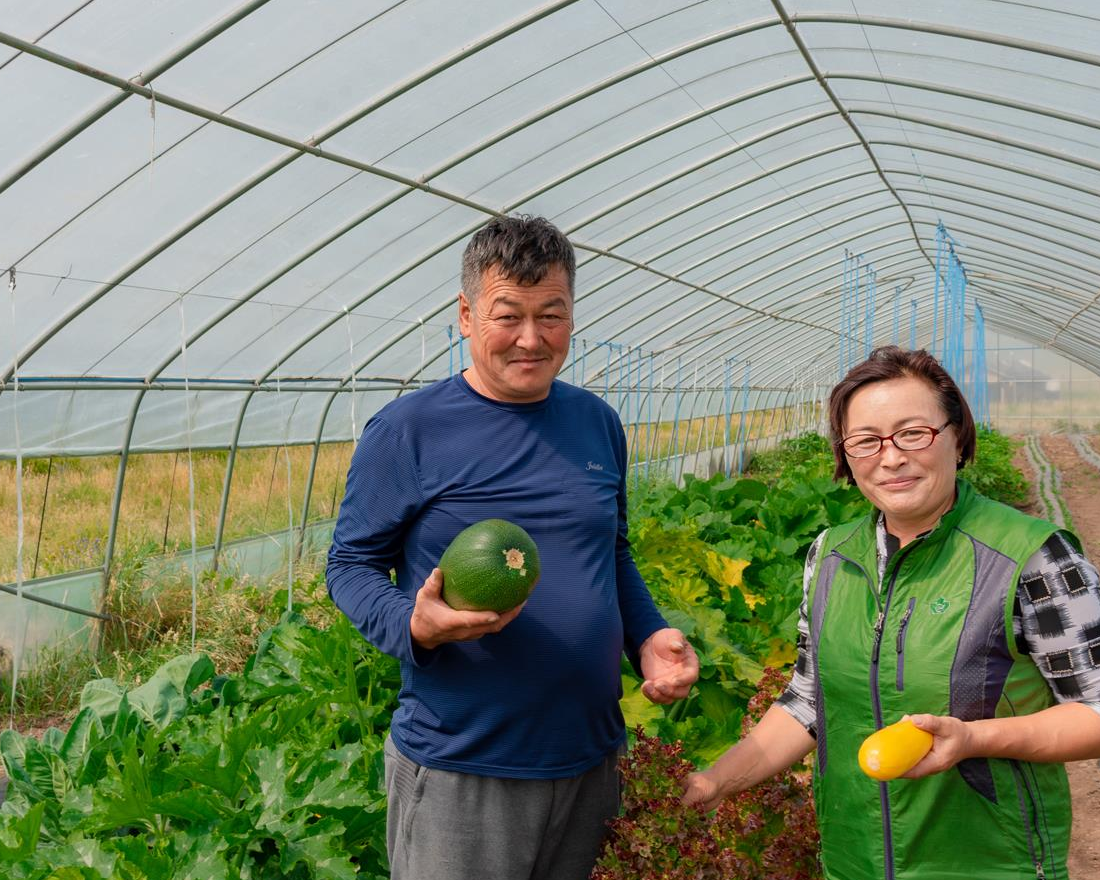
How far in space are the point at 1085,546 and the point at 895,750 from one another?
11.7 meters

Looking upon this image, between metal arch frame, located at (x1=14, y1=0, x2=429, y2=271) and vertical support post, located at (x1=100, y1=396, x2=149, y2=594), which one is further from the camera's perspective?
vertical support post, located at (x1=100, y1=396, x2=149, y2=594)

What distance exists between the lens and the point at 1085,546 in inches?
470

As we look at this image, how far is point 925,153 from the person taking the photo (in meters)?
11.6

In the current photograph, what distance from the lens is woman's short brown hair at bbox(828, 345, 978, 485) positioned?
203 centimetres

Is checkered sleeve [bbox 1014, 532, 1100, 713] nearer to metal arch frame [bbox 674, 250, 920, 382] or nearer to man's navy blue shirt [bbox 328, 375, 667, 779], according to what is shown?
man's navy blue shirt [bbox 328, 375, 667, 779]

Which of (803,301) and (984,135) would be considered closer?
(984,135)

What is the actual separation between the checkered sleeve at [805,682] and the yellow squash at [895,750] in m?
0.51

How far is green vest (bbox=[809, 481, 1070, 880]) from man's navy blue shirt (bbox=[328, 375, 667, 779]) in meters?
0.50

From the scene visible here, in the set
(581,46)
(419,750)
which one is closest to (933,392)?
(419,750)

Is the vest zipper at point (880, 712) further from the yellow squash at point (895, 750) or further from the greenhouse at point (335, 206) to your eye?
the greenhouse at point (335, 206)

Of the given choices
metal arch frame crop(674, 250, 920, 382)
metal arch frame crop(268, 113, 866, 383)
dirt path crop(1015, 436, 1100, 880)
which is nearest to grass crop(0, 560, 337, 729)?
metal arch frame crop(268, 113, 866, 383)

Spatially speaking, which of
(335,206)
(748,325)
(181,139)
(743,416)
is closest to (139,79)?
(181,139)

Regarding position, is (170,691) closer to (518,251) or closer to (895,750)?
(518,251)

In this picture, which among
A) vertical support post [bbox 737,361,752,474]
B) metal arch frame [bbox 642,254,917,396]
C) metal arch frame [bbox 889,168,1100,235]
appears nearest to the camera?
metal arch frame [bbox 889,168,1100,235]
